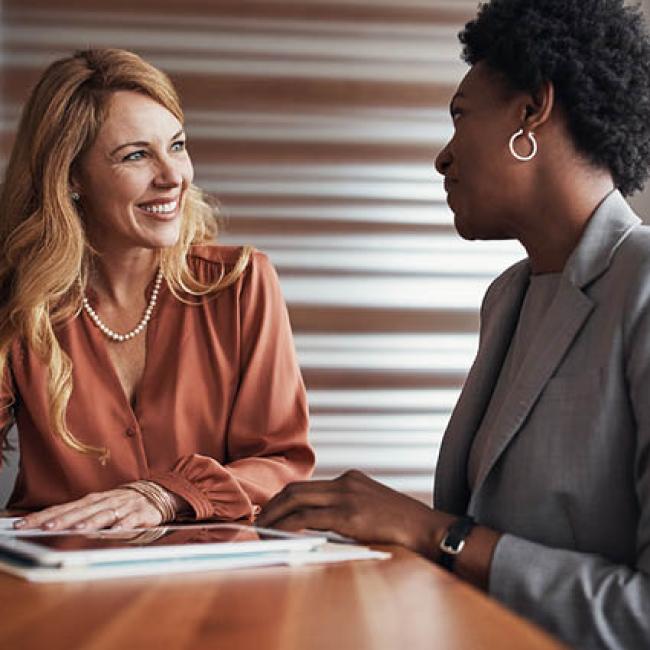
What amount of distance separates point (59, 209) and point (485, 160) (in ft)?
3.95

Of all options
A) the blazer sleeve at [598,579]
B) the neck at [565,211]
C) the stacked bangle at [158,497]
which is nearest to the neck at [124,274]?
the stacked bangle at [158,497]

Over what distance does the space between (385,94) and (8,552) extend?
2.48m

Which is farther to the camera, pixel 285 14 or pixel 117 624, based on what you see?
pixel 285 14

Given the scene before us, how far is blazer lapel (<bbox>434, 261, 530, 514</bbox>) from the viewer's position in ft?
6.60

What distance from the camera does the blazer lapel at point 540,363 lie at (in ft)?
5.69

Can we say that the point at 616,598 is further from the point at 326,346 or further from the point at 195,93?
the point at 195,93

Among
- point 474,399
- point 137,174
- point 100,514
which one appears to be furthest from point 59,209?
point 474,399

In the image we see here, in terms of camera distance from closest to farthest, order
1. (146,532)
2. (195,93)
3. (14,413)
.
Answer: (146,532), (14,413), (195,93)

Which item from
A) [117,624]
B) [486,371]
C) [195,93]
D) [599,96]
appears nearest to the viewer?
[117,624]

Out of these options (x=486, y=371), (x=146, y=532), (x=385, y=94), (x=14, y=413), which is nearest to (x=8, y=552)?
(x=146, y=532)

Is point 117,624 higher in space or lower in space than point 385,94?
lower

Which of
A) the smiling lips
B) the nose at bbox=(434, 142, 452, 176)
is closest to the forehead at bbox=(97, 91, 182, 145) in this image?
the smiling lips

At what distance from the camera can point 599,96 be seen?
1.81 m

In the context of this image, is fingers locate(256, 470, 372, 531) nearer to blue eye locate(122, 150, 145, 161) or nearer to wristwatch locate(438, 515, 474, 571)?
wristwatch locate(438, 515, 474, 571)
